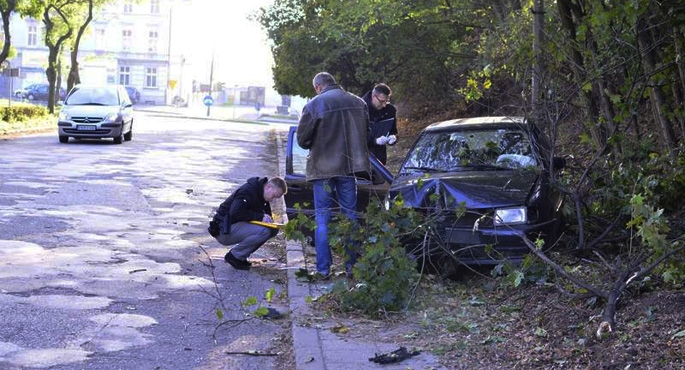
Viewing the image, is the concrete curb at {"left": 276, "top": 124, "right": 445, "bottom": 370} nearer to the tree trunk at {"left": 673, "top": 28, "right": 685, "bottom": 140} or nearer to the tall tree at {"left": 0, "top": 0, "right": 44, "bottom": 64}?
the tree trunk at {"left": 673, "top": 28, "right": 685, "bottom": 140}

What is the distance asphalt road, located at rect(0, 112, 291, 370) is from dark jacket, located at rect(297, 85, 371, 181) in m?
1.22

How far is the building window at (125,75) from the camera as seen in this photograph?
90.6 meters

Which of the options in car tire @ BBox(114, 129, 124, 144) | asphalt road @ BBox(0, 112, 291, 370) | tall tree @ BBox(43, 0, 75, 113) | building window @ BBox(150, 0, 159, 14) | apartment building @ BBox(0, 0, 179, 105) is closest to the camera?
asphalt road @ BBox(0, 112, 291, 370)

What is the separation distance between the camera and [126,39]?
3568 inches

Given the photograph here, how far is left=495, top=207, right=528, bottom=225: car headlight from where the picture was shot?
8.12 metres

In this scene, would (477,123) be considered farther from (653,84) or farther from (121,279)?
(121,279)

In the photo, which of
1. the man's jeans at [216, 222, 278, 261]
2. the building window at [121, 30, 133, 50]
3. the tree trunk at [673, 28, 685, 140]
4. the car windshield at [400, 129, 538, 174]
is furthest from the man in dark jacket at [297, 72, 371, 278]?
the building window at [121, 30, 133, 50]

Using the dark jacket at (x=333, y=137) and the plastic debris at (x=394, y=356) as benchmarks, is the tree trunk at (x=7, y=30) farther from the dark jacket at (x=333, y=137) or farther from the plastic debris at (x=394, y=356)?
the plastic debris at (x=394, y=356)

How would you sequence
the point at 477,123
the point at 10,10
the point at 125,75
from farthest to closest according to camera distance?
the point at 125,75, the point at 10,10, the point at 477,123

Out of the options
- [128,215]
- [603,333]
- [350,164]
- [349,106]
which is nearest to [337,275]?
[350,164]

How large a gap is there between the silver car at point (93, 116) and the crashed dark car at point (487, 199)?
1799cm

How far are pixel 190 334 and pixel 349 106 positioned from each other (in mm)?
2785

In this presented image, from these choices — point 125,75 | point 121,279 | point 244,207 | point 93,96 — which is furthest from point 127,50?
point 121,279

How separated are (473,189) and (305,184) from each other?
2.50 m
